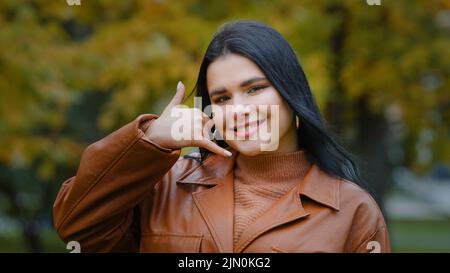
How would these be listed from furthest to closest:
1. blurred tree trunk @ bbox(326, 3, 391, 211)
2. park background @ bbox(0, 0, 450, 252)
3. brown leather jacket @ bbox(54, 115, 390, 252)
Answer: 1. blurred tree trunk @ bbox(326, 3, 391, 211)
2. park background @ bbox(0, 0, 450, 252)
3. brown leather jacket @ bbox(54, 115, 390, 252)

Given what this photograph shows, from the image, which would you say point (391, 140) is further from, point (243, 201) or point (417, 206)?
point (417, 206)

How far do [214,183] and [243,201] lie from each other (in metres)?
0.10

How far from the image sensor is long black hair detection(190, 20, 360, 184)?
6.10 feet

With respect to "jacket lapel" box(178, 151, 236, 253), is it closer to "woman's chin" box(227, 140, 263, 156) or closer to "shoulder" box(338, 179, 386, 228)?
"woman's chin" box(227, 140, 263, 156)

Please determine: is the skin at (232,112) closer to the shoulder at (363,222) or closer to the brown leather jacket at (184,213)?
the brown leather jacket at (184,213)

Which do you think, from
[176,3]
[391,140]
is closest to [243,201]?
[176,3]

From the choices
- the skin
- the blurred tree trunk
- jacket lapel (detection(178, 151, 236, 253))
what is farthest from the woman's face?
the blurred tree trunk

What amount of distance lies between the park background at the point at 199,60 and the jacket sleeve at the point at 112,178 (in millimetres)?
3140

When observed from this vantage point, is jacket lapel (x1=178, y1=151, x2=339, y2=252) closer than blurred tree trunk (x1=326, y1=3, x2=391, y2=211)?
Yes

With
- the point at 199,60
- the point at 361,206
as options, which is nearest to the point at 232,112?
the point at 361,206

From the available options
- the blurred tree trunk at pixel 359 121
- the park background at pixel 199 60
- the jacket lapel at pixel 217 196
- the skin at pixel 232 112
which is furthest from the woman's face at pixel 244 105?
the blurred tree trunk at pixel 359 121

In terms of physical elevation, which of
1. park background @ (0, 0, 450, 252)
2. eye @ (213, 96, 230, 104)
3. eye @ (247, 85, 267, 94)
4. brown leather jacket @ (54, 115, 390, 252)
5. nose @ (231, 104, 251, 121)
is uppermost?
park background @ (0, 0, 450, 252)

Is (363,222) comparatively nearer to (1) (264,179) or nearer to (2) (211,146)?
(1) (264,179)

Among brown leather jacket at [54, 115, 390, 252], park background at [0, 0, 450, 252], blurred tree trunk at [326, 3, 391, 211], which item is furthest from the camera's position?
blurred tree trunk at [326, 3, 391, 211]
